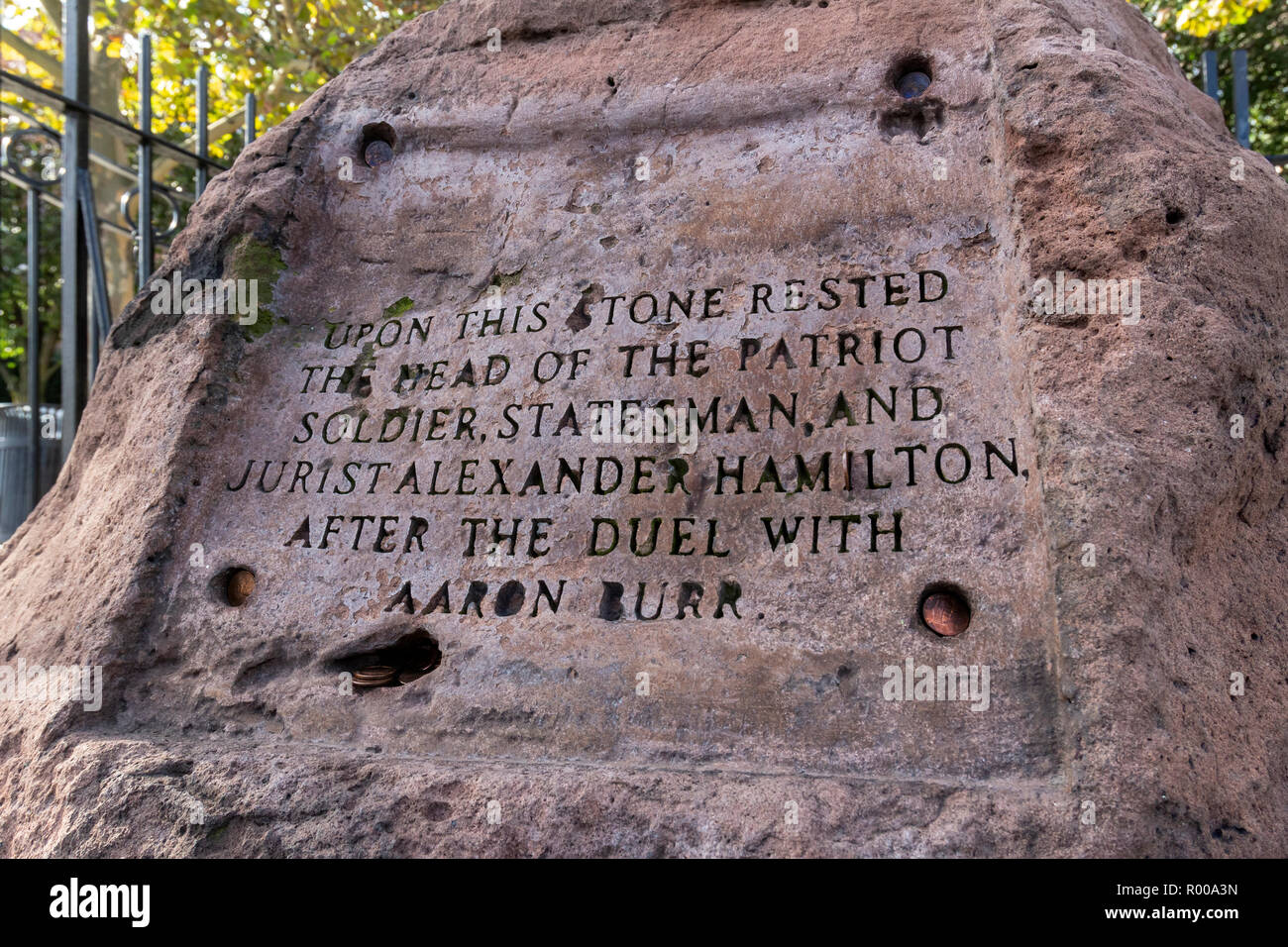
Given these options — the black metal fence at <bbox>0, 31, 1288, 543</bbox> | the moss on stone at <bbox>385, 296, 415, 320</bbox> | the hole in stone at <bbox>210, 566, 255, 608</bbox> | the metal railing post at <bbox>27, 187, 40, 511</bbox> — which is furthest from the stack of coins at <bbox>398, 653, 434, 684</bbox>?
the metal railing post at <bbox>27, 187, 40, 511</bbox>

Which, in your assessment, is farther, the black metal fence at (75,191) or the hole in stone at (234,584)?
the black metal fence at (75,191)

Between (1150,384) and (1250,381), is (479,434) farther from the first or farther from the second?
(1250,381)

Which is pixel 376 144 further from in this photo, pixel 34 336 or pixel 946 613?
pixel 946 613

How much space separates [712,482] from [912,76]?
136cm

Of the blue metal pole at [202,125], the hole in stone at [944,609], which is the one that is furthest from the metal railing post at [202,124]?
the hole in stone at [944,609]

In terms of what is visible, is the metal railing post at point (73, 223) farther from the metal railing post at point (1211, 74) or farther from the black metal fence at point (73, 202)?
the metal railing post at point (1211, 74)

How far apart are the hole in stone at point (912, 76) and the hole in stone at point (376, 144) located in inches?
63.6

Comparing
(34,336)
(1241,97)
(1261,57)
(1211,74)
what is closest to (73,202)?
(34,336)

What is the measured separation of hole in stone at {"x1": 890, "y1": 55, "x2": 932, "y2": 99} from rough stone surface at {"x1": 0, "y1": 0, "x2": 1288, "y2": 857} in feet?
0.10

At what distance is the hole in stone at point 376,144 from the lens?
343 centimetres

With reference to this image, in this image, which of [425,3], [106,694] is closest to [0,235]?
[425,3]

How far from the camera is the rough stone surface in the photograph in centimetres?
211
